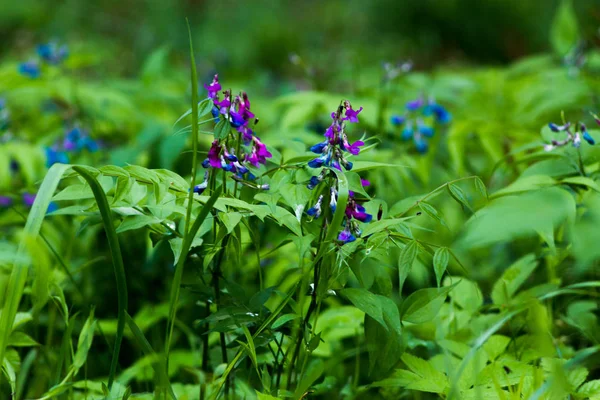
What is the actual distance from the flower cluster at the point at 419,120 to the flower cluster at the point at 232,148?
3.76 ft

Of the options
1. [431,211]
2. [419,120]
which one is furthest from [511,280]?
[419,120]

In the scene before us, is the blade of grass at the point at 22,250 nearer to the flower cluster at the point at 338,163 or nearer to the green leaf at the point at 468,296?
the flower cluster at the point at 338,163

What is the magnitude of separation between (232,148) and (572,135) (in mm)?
786

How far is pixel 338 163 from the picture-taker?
3.71 ft

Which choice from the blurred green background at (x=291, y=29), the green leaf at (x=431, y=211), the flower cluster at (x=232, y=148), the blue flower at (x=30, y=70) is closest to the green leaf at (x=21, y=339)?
the flower cluster at (x=232, y=148)

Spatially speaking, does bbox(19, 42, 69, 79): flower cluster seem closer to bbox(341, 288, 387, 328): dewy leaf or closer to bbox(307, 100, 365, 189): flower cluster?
bbox(307, 100, 365, 189): flower cluster

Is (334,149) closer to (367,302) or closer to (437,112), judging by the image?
(367,302)

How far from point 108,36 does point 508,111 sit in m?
6.49

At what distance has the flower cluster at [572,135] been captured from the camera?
136cm

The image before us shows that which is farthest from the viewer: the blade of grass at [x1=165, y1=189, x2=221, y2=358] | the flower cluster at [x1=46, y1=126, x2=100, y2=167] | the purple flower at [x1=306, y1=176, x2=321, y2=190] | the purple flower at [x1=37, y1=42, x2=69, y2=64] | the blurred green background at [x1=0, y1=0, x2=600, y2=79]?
the blurred green background at [x1=0, y1=0, x2=600, y2=79]

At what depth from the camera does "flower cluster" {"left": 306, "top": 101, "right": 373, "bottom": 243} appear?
44.1 inches

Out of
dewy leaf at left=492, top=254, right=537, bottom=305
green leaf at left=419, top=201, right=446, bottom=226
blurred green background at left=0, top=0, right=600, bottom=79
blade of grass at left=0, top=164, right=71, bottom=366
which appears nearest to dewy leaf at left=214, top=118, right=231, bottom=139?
blade of grass at left=0, top=164, right=71, bottom=366

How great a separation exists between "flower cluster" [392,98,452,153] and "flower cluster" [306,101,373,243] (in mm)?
1128

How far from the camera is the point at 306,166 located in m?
1.19
